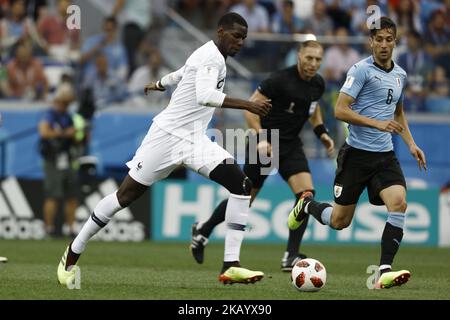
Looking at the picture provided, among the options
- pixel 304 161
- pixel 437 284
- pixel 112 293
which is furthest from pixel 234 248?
pixel 304 161

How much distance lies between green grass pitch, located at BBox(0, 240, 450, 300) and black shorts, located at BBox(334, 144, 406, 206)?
91 centimetres

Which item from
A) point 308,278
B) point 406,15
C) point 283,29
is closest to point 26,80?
point 283,29

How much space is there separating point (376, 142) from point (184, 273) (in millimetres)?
2787

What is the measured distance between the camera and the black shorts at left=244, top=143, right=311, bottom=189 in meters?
12.9

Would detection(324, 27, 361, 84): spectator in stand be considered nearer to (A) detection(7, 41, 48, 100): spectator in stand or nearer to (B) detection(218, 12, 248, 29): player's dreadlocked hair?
(A) detection(7, 41, 48, 100): spectator in stand

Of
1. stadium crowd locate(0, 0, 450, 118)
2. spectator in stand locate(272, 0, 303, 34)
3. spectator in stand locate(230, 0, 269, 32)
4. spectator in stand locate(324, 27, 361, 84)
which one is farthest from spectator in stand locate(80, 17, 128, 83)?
spectator in stand locate(324, 27, 361, 84)

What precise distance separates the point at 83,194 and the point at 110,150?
6.20 ft

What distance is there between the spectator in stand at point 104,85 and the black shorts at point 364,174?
11.2m

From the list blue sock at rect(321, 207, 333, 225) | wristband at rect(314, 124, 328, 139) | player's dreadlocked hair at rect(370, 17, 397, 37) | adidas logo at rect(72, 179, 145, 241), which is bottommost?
adidas logo at rect(72, 179, 145, 241)

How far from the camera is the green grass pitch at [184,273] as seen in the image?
365 inches

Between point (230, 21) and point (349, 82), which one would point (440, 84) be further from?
point (230, 21)

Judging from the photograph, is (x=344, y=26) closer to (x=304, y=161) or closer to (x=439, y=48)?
(x=439, y=48)

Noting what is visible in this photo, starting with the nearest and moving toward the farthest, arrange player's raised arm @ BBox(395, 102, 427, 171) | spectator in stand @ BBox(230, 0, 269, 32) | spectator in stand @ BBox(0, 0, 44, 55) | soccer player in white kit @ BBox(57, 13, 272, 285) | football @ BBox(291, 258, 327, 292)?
1. football @ BBox(291, 258, 327, 292)
2. soccer player in white kit @ BBox(57, 13, 272, 285)
3. player's raised arm @ BBox(395, 102, 427, 171)
4. spectator in stand @ BBox(0, 0, 44, 55)
5. spectator in stand @ BBox(230, 0, 269, 32)

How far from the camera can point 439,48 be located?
22.3 m
